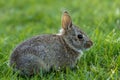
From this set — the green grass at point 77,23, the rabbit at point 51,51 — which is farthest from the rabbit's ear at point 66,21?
the green grass at point 77,23

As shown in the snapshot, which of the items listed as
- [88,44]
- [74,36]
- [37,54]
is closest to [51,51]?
[37,54]

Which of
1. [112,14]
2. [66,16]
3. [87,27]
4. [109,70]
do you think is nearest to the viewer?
[109,70]

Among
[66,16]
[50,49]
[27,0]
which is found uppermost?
[27,0]

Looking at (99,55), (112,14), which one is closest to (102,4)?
(112,14)

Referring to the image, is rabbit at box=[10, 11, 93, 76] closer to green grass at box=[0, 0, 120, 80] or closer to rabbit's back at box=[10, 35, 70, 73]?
rabbit's back at box=[10, 35, 70, 73]

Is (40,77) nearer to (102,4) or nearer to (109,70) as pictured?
(109,70)

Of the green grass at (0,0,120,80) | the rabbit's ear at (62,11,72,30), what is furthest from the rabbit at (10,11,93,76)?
the green grass at (0,0,120,80)

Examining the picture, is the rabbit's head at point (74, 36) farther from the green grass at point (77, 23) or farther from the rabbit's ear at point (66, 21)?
the green grass at point (77, 23)
